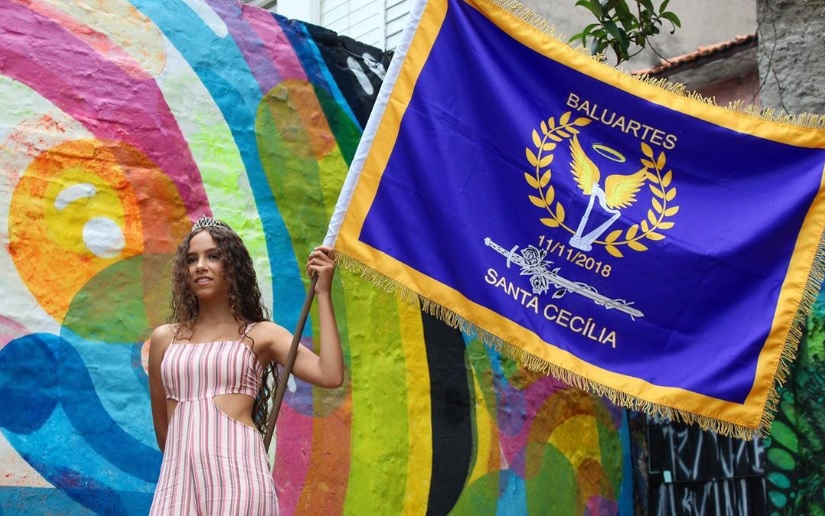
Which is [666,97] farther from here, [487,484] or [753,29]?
[753,29]

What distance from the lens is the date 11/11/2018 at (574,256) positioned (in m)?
4.77

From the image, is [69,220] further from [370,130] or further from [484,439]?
[484,439]

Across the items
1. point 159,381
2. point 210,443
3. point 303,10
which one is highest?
point 303,10

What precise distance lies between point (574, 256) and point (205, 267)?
5.10ft

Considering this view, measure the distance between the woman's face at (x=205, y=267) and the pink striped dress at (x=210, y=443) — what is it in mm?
209

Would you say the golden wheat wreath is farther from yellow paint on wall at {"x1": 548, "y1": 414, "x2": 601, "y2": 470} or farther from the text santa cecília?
yellow paint on wall at {"x1": 548, "y1": 414, "x2": 601, "y2": 470}

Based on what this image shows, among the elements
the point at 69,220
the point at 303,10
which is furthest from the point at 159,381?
the point at 303,10

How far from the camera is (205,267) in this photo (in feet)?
13.2

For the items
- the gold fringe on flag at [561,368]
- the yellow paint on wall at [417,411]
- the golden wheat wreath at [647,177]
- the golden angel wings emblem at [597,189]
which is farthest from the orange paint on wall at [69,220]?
the golden angel wings emblem at [597,189]

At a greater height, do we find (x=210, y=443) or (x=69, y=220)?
(x=69, y=220)

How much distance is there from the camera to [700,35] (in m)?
11.1

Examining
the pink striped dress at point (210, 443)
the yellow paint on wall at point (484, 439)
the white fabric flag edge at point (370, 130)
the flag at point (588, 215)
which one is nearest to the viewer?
the pink striped dress at point (210, 443)

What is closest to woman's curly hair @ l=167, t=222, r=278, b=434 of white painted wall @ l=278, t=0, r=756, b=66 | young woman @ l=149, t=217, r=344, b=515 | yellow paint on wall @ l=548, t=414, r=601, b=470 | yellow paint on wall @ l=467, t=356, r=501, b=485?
young woman @ l=149, t=217, r=344, b=515

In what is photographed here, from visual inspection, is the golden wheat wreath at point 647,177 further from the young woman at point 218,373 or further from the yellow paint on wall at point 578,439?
the yellow paint on wall at point 578,439
